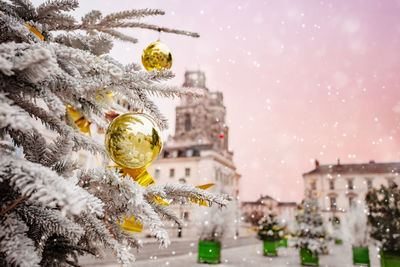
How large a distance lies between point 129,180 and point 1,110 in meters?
0.48

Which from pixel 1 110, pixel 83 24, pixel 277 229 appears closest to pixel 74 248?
pixel 1 110

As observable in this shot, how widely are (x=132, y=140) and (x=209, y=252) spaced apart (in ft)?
40.0

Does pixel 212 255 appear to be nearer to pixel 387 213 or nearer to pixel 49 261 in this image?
pixel 387 213

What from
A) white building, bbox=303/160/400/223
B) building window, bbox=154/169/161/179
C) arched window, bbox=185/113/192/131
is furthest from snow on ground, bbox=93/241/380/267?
arched window, bbox=185/113/192/131

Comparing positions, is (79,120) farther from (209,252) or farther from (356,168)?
(356,168)

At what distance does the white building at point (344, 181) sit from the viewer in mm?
52125

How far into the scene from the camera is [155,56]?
242 centimetres

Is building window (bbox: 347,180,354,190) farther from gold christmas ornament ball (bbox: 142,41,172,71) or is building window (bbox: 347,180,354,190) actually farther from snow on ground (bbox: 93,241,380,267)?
gold christmas ornament ball (bbox: 142,41,172,71)

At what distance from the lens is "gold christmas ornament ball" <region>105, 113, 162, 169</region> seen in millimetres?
1259

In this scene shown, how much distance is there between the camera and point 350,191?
174ft

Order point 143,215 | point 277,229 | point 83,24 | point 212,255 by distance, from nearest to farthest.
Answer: point 143,215, point 83,24, point 212,255, point 277,229

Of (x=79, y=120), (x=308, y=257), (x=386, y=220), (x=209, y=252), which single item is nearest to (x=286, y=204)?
(x=308, y=257)

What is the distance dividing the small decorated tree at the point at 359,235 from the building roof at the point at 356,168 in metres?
45.2

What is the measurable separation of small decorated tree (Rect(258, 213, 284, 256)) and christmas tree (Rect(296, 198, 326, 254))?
2294mm
